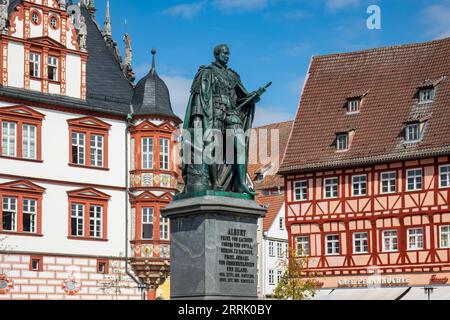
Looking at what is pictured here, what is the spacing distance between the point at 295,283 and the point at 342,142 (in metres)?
7.48

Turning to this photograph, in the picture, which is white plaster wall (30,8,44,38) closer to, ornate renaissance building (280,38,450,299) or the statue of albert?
ornate renaissance building (280,38,450,299)

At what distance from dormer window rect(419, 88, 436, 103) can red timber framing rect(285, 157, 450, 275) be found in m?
2.94

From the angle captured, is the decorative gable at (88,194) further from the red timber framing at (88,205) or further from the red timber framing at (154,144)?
the red timber framing at (154,144)

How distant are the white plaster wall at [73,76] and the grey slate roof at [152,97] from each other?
8.79 ft

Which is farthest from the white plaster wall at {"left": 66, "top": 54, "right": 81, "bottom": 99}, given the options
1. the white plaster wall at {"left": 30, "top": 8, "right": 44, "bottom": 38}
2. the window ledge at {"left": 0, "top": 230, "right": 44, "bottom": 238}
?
the window ledge at {"left": 0, "top": 230, "right": 44, "bottom": 238}

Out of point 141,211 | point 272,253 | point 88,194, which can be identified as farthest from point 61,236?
point 272,253

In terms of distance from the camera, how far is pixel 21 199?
132 ft

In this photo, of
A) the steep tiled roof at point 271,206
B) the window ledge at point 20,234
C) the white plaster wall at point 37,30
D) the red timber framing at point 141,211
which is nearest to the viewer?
the window ledge at point 20,234

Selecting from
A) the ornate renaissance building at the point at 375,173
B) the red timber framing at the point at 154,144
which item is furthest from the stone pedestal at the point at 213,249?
the ornate renaissance building at the point at 375,173

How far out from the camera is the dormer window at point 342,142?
49406mm

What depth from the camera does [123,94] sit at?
146 feet

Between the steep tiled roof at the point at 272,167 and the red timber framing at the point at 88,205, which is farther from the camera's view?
the steep tiled roof at the point at 272,167
